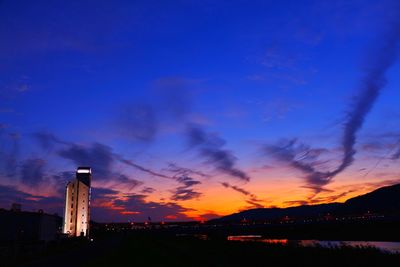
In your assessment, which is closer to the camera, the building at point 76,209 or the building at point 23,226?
the building at point 23,226

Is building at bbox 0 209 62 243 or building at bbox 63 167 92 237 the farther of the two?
building at bbox 63 167 92 237

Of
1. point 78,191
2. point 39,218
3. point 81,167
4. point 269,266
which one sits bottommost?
point 269,266

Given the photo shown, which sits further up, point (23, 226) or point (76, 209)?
point (76, 209)

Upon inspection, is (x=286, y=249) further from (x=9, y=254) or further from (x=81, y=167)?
(x=81, y=167)

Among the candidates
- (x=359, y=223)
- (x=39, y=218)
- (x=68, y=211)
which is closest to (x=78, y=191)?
(x=68, y=211)

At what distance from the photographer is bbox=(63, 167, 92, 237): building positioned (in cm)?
14100

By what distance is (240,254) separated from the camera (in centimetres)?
6500

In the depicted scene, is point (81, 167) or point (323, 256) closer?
point (323, 256)

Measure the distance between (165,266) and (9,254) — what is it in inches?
782

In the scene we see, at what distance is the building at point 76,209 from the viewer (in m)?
141

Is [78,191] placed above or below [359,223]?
above

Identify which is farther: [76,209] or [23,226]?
[76,209]

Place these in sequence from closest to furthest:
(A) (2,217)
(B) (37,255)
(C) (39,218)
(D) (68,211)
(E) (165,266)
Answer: (E) (165,266), (B) (37,255), (A) (2,217), (C) (39,218), (D) (68,211)

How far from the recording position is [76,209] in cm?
14262
